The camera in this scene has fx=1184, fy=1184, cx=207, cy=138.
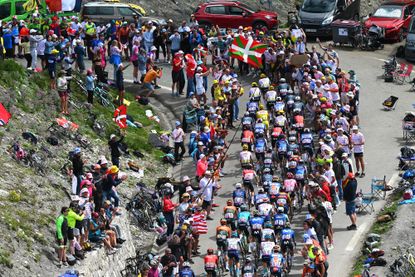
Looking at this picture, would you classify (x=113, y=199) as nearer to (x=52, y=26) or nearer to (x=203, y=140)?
(x=203, y=140)

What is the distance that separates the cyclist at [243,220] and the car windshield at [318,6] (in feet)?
77.2

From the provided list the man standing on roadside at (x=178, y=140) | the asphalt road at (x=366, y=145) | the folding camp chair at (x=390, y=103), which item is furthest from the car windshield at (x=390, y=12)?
the man standing on roadside at (x=178, y=140)

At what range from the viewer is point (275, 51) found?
44.0 metres

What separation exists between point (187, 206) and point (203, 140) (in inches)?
202

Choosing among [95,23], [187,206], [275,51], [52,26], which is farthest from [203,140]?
[95,23]

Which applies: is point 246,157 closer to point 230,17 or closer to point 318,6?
point 230,17

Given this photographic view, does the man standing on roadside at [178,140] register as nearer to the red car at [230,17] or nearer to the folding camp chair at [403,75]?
the folding camp chair at [403,75]

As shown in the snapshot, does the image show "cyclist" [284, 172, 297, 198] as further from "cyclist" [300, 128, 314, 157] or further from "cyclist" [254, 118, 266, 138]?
"cyclist" [254, 118, 266, 138]

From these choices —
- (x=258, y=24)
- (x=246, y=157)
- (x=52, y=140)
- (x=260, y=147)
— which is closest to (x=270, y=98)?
(x=260, y=147)

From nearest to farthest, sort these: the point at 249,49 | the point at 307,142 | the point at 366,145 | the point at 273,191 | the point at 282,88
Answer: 1. the point at 273,191
2. the point at 307,142
3. the point at 366,145
4. the point at 282,88
5. the point at 249,49

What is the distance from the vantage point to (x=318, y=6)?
53.5 metres

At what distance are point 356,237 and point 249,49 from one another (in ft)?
42.7

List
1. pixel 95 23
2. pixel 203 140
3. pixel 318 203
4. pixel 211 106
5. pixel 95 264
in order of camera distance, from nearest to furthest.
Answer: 1. pixel 95 264
2. pixel 318 203
3. pixel 203 140
4. pixel 211 106
5. pixel 95 23

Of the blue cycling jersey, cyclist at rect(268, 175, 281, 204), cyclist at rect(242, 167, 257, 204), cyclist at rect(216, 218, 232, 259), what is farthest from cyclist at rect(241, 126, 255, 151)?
cyclist at rect(216, 218, 232, 259)
